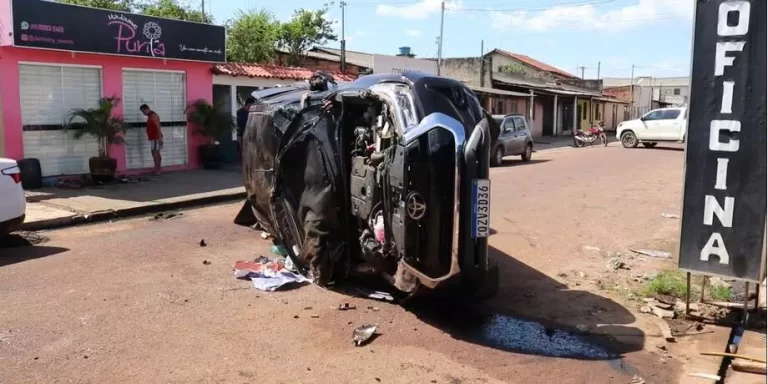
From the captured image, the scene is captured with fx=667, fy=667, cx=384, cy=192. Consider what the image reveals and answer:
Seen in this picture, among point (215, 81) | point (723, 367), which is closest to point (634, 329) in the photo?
point (723, 367)

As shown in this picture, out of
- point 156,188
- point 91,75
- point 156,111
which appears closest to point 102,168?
point 156,188

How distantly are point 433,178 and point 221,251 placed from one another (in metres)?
3.89

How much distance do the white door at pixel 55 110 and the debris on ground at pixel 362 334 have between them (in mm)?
10952

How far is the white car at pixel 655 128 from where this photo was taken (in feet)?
87.6

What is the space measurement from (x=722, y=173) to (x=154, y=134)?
504 inches

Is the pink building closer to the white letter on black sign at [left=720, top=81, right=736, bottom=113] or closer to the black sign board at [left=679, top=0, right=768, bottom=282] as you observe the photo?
the black sign board at [left=679, top=0, right=768, bottom=282]

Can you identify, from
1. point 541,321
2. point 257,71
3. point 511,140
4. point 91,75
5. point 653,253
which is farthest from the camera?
point 511,140

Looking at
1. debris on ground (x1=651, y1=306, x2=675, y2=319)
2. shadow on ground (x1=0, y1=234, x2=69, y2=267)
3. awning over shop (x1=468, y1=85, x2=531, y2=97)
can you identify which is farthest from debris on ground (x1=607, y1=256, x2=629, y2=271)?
awning over shop (x1=468, y1=85, x2=531, y2=97)

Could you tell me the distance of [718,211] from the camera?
210 inches

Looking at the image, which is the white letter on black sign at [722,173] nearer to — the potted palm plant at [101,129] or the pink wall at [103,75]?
the potted palm plant at [101,129]

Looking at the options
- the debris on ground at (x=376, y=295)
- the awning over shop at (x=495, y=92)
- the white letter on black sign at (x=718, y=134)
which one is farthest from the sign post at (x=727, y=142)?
the awning over shop at (x=495, y=92)

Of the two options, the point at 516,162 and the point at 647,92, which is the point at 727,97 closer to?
the point at 516,162

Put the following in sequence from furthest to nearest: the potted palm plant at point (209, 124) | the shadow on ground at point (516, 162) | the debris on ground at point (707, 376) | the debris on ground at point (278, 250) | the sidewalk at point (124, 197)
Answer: the shadow on ground at point (516, 162) → the potted palm plant at point (209, 124) → the sidewalk at point (124, 197) → the debris on ground at point (278, 250) → the debris on ground at point (707, 376)

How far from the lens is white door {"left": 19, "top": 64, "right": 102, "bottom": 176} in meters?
13.7
